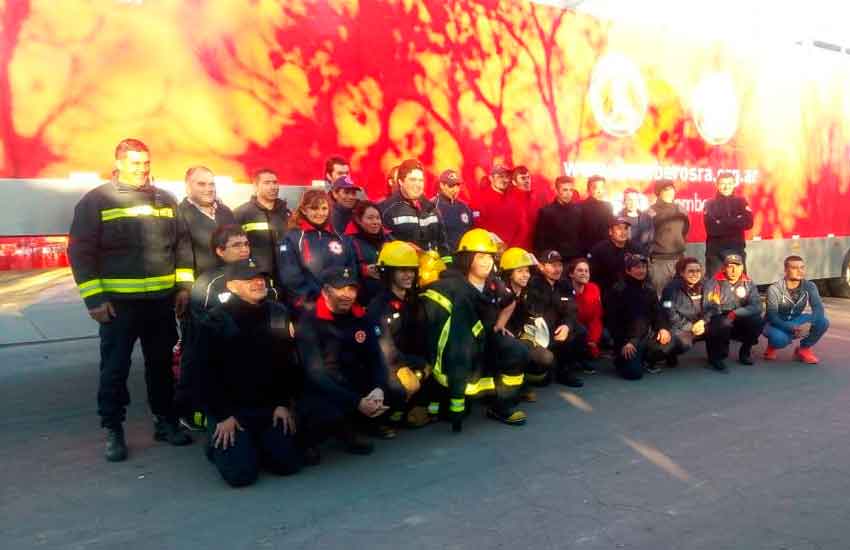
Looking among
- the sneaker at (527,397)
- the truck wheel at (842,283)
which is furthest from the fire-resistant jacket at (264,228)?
the truck wheel at (842,283)

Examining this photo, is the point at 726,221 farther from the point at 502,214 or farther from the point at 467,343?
the point at 467,343

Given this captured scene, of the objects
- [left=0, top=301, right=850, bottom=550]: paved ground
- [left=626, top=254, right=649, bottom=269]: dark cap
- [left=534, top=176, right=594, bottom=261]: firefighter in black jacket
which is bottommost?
[left=0, top=301, right=850, bottom=550]: paved ground

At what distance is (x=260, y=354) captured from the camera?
11.6 feet

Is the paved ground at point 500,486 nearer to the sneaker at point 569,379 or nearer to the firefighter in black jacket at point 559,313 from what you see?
the sneaker at point 569,379

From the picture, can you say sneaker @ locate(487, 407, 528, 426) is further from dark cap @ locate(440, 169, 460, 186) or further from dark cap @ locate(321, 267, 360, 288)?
dark cap @ locate(440, 169, 460, 186)

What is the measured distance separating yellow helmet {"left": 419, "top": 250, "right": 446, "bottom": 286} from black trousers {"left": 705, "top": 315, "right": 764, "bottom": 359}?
2.52 metres

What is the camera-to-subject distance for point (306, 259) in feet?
13.9

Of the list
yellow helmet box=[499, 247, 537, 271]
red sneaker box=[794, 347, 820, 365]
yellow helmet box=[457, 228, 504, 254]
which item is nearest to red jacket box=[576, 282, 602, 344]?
yellow helmet box=[499, 247, 537, 271]

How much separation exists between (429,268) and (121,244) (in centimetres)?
190

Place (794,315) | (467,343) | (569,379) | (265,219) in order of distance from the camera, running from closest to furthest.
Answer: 1. (467,343)
2. (265,219)
3. (569,379)
4. (794,315)

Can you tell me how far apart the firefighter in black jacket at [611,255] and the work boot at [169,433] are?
3.58 metres

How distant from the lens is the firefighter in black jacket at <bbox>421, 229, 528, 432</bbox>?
4.10 m

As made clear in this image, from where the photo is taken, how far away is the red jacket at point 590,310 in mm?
5602

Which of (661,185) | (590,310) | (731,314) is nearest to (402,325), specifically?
(590,310)
